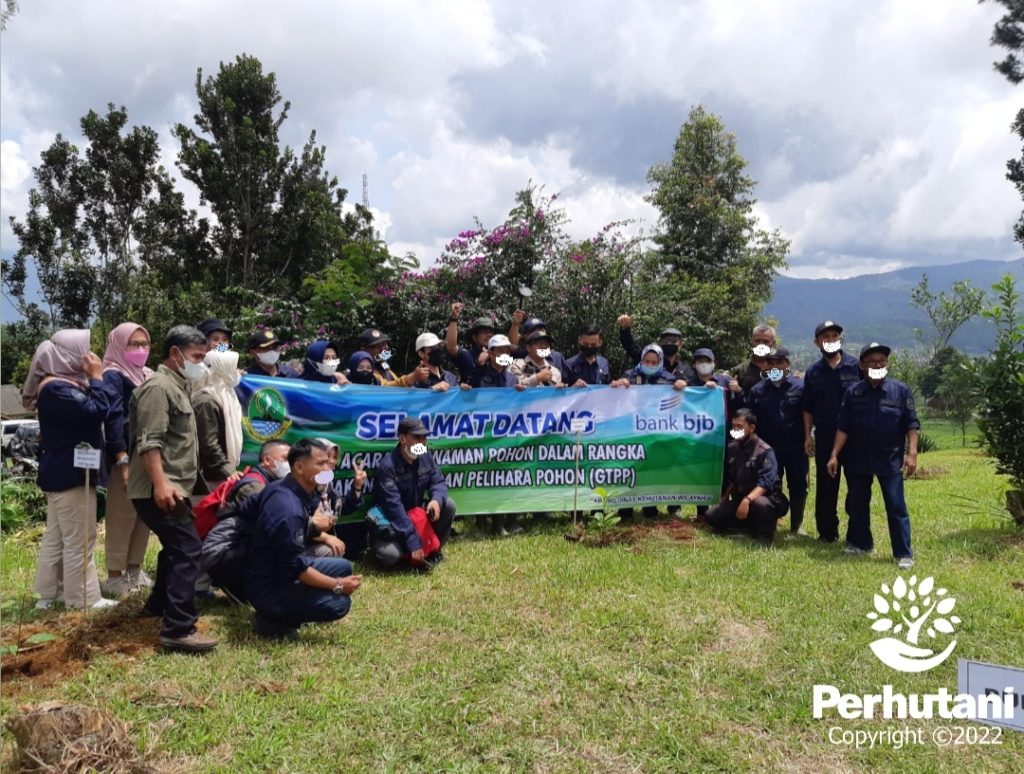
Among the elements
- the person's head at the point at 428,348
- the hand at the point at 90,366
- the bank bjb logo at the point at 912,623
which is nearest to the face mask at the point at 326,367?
the person's head at the point at 428,348

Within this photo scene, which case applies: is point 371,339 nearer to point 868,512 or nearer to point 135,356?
point 135,356

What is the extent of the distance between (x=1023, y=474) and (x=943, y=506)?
185 cm

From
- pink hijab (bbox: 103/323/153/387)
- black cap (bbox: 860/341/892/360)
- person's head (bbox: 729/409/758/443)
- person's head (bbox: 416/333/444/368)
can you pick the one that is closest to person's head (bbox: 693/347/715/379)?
person's head (bbox: 729/409/758/443)

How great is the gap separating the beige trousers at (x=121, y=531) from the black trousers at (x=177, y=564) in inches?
44.0

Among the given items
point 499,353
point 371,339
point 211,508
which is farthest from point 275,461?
point 499,353

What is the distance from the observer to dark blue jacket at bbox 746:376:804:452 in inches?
278

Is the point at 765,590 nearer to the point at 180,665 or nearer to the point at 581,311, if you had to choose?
the point at 180,665

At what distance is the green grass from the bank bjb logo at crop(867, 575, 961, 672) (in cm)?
10

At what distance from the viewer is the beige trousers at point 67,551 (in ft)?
15.5

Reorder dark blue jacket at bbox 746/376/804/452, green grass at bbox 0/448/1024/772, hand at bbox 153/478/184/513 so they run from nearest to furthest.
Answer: green grass at bbox 0/448/1024/772 → hand at bbox 153/478/184/513 → dark blue jacket at bbox 746/376/804/452

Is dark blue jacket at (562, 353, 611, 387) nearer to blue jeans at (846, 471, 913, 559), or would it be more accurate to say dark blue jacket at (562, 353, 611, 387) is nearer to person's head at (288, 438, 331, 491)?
blue jeans at (846, 471, 913, 559)

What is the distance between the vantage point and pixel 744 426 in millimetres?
7008

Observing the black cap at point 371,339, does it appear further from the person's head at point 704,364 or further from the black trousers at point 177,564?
the person's head at point 704,364

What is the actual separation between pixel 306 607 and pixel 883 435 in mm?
4812
